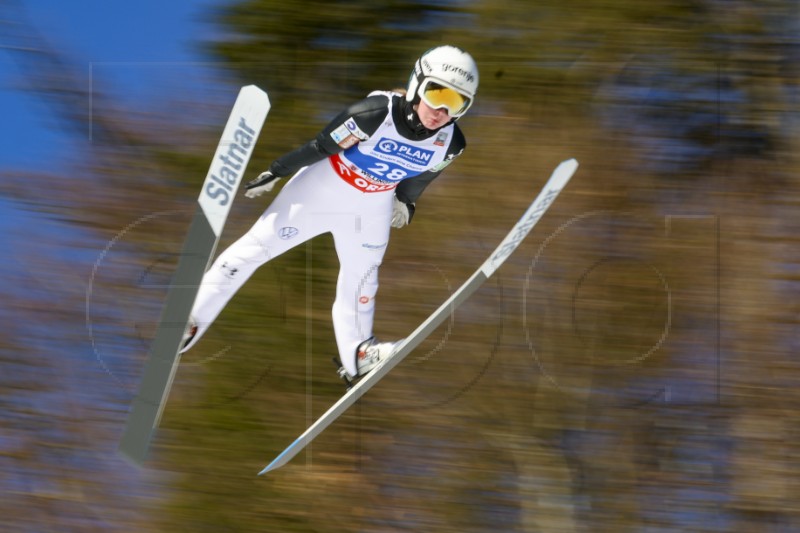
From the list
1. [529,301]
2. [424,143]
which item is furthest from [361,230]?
[529,301]

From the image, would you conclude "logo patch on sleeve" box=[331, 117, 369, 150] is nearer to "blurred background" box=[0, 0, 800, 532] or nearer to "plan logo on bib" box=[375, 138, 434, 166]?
"plan logo on bib" box=[375, 138, 434, 166]

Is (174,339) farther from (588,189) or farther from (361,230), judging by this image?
(588,189)

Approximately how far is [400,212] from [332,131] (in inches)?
23.3

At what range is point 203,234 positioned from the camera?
3.84 m

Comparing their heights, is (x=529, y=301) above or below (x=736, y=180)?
below

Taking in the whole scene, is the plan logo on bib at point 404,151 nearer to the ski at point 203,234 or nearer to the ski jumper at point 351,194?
the ski jumper at point 351,194

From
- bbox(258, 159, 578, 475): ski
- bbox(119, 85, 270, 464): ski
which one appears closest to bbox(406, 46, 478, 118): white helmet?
bbox(119, 85, 270, 464): ski

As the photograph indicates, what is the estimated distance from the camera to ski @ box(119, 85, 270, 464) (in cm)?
374

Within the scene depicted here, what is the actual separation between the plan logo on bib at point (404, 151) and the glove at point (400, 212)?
327 mm

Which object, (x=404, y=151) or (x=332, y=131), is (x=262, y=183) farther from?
(x=404, y=151)

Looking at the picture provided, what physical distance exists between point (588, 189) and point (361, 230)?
4905 mm

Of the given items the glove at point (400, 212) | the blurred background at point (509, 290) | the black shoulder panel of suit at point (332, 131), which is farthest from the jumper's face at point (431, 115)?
the blurred background at point (509, 290)

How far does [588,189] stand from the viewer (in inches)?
339

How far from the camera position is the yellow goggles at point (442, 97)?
11.9 feet
